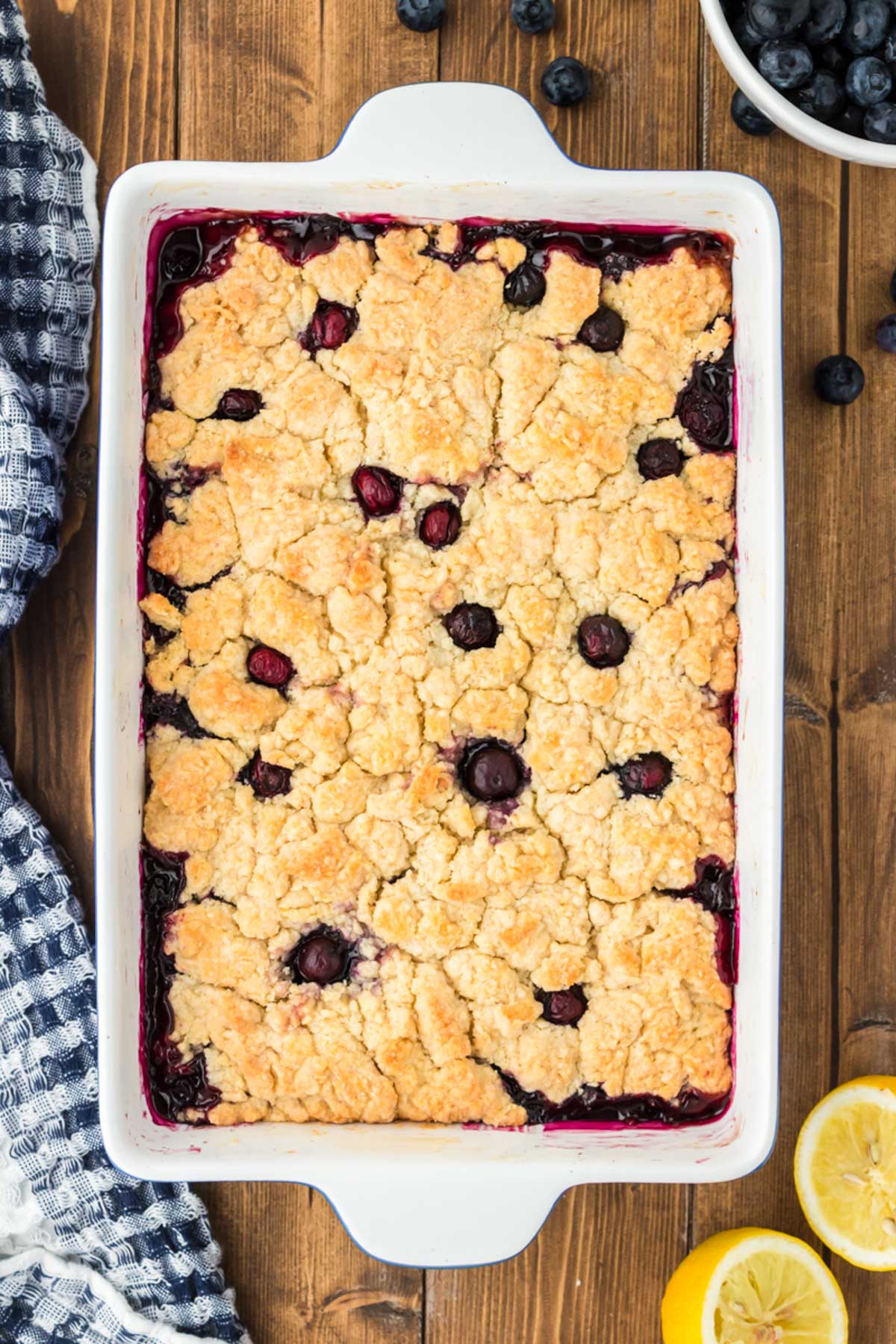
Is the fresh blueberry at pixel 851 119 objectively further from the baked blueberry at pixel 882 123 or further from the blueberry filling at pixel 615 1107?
the blueberry filling at pixel 615 1107

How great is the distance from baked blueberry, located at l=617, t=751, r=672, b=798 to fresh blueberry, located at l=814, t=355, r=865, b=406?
649mm

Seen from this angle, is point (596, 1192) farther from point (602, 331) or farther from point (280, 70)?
point (280, 70)

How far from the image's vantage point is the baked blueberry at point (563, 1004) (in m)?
1.67

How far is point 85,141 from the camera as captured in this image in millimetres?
1906

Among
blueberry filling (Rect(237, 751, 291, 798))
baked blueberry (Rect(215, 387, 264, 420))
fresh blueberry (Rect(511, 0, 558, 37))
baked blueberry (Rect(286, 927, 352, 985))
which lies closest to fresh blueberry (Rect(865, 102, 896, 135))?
fresh blueberry (Rect(511, 0, 558, 37))

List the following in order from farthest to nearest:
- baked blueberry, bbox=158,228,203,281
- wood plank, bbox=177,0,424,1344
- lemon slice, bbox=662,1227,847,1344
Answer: wood plank, bbox=177,0,424,1344 → lemon slice, bbox=662,1227,847,1344 → baked blueberry, bbox=158,228,203,281

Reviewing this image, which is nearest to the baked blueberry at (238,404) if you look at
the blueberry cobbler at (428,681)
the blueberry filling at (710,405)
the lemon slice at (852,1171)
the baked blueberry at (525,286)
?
the blueberry cobbler at (428,681)

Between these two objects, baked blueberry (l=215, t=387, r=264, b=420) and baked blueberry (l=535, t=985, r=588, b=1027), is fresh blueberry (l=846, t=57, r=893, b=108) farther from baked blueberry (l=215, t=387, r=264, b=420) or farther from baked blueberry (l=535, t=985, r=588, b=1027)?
baked blueberry (l=535, t=985, r=588, b=1027)

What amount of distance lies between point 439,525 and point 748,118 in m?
0.83

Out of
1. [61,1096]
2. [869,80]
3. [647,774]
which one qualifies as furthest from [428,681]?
[869,80]

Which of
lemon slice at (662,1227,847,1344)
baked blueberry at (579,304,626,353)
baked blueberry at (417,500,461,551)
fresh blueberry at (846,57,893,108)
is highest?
A: fresh blueberry at (846,57,893,108)

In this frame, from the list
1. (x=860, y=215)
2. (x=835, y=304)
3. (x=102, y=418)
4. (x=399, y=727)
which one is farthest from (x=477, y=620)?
(x=860, y=215)

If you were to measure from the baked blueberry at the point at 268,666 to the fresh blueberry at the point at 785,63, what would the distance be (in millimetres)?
995

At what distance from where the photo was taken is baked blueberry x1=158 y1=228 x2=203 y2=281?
1.67m
